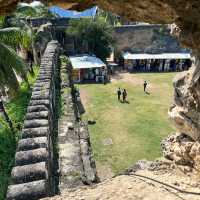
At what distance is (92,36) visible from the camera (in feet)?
124

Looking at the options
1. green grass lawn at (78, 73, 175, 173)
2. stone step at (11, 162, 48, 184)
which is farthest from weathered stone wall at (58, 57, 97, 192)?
green grass lawn at (78, 73, 175, 173)

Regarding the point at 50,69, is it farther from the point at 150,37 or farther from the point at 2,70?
the point at 150,37

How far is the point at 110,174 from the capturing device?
624 inches

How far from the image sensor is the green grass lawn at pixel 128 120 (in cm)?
1808

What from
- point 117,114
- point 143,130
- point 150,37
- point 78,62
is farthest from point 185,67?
point 143,130

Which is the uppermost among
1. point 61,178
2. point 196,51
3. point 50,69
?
point 196,51

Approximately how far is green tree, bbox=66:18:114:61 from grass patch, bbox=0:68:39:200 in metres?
16.5

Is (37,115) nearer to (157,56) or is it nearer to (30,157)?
(30,157)

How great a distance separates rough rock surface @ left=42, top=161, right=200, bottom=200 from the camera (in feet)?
27.2

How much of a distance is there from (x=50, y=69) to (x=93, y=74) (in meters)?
16.6

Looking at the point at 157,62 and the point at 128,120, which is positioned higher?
the point at 157,62

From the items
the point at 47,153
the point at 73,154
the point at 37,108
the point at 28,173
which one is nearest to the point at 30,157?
the point at 47,153

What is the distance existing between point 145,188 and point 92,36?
30434mm

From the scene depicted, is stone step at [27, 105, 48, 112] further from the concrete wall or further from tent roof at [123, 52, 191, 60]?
tent roof at [123, 52, 191, 60]
